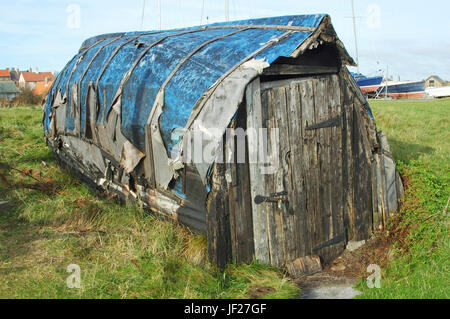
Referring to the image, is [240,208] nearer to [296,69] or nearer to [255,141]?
[255,141]

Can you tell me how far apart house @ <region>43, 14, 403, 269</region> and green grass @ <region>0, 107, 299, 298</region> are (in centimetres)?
25

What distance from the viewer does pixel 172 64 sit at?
5.56m

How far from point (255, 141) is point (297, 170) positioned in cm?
69

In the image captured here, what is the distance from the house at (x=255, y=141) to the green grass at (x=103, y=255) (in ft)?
0.82

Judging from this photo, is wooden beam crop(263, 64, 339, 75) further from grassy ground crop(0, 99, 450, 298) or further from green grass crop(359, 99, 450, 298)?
green grass crop(359, 99, 450, 298)

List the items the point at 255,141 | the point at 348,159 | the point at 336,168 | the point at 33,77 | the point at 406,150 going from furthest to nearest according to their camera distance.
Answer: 1. the point at 33,77
2. the point at 406,150
3. the point at 348,159
4. the point at 336,168
5. the point at 255,141

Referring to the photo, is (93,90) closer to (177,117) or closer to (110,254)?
(177,117)

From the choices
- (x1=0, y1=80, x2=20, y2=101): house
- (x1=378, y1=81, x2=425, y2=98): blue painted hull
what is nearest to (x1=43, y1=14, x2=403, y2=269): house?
(x1=378, y1=81, x2=425, y2=98): blue painted hull

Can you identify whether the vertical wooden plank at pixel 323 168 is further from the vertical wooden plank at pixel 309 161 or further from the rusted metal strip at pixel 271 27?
the rusted metal strip at pixel 271 27

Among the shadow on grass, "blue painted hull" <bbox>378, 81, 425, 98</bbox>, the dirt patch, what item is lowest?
the dirt patch

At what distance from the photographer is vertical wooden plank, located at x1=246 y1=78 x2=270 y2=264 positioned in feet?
14.4

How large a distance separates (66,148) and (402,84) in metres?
45.5

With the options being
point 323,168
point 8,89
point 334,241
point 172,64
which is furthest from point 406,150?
point 8,89

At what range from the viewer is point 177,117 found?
16.4 feet
